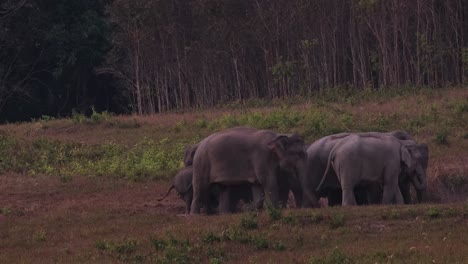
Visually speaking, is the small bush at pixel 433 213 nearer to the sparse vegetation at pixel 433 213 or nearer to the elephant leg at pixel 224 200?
the sparse vegetation at pixel 433 213

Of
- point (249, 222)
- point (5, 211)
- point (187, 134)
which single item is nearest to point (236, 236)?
point (249, 222)

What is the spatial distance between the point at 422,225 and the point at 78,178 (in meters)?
8.65

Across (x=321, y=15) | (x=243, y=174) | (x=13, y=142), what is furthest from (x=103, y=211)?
(x=321, y=15)

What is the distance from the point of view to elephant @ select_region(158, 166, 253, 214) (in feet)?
56.5

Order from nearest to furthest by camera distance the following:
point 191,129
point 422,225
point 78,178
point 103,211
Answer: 1. point 422,225
2. point 103,211
3. point 78,178
4. point 191,129

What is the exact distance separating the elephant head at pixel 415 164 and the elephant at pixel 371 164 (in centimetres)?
2

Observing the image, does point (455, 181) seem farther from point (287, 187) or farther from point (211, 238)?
point (211, 238)

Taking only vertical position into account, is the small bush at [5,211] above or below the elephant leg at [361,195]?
above

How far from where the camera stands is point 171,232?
13.9 metres

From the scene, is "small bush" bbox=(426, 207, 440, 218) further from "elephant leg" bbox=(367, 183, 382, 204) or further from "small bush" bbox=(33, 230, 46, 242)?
"small bush" bbox=(33, 230, 46, 242)

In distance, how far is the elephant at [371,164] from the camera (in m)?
16.8

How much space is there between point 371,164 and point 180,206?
3610mm

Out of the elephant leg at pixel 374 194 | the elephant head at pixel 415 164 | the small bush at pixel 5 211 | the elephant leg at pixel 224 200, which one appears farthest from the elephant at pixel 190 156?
the elephant head at pixel 415 164

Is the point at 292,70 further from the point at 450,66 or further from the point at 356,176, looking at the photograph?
the point at 356,176
